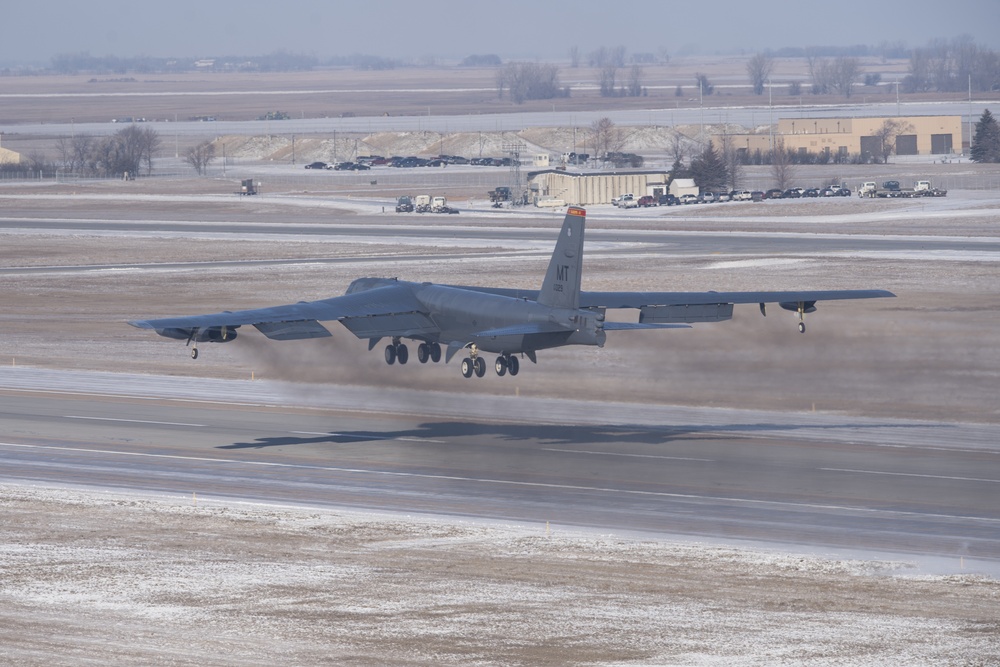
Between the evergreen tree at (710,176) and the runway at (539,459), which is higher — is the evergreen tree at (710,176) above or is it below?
above

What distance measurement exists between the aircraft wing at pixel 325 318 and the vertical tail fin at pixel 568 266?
860 centimetres

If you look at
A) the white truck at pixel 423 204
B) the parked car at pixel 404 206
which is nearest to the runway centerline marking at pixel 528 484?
the white truck at pixel 423 204

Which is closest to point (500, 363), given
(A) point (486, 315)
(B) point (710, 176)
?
(A) point (486, 315)

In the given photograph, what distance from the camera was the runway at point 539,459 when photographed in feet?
140

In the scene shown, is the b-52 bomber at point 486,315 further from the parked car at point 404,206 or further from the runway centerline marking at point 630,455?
the parked car at point 404,206

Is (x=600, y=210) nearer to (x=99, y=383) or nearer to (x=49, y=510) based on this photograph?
(x=99, y=383)

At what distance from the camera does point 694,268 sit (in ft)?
343

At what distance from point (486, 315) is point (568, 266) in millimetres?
5115

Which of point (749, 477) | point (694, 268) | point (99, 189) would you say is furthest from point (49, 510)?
point (99, 189)

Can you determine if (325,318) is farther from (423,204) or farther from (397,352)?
(423,204)

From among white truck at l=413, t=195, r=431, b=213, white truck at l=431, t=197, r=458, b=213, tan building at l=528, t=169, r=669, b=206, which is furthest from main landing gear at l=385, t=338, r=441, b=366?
tan building at l=528, t=169, r=669, b=206

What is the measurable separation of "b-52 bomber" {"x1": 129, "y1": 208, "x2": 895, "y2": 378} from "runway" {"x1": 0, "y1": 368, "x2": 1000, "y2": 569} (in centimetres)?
385

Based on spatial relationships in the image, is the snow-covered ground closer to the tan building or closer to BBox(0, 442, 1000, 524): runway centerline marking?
BBox(0, 442, 1000, 524): runway centerline marking

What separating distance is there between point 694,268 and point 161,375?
46.2 meters
